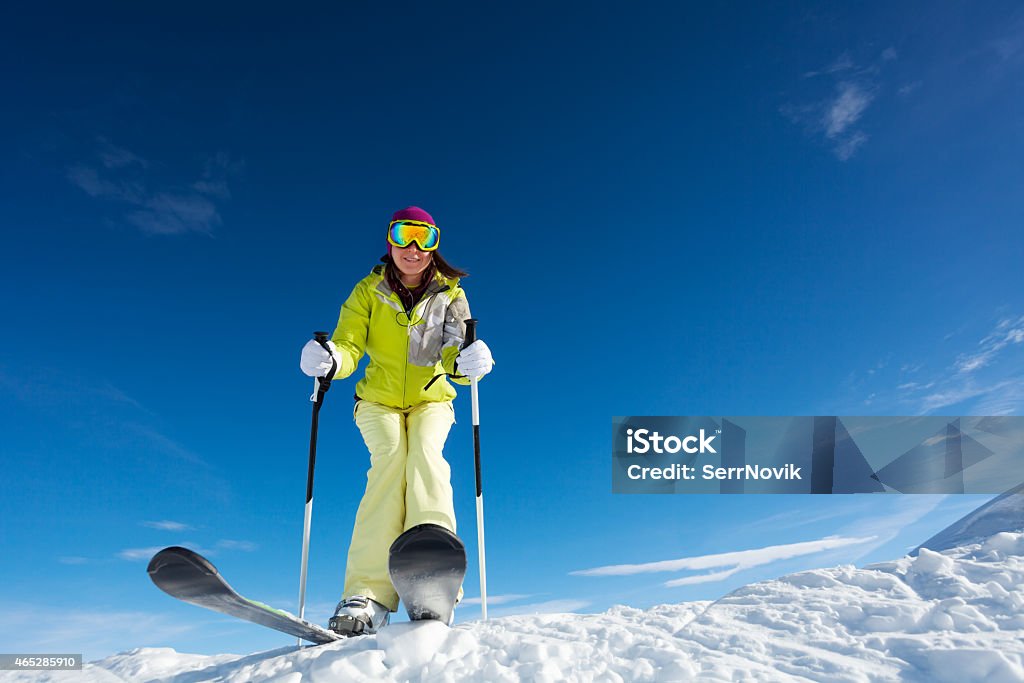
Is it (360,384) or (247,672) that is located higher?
(360,384)

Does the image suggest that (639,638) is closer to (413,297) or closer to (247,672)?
(247,672)

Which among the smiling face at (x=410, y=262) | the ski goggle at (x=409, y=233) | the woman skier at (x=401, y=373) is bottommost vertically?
the woman skier at (x=401, y=373)

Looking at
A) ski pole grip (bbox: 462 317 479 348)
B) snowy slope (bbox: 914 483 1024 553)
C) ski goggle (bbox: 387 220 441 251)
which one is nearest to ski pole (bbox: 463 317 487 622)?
ski pole grip (bbox: 462 317 479 348)

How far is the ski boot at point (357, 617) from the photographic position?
4613mm

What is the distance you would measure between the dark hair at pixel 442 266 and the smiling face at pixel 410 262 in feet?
0.30

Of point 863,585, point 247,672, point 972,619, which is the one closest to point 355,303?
point 247,672

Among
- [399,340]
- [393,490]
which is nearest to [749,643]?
[393,490]

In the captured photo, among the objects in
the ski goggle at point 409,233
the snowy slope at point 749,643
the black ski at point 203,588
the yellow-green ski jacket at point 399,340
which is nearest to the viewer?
the snowy slope at point 749,643

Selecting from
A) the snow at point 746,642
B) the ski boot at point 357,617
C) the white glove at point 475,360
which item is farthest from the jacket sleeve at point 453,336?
the snow at point 746,642

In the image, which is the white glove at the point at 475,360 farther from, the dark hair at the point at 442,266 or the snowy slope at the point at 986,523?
the snowy slope at the point at 986,523

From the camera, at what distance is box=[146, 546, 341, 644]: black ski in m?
3.78

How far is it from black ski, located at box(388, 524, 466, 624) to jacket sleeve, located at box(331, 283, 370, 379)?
231 centimetres

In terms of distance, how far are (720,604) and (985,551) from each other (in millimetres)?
1983

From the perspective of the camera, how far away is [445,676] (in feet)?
12.1
